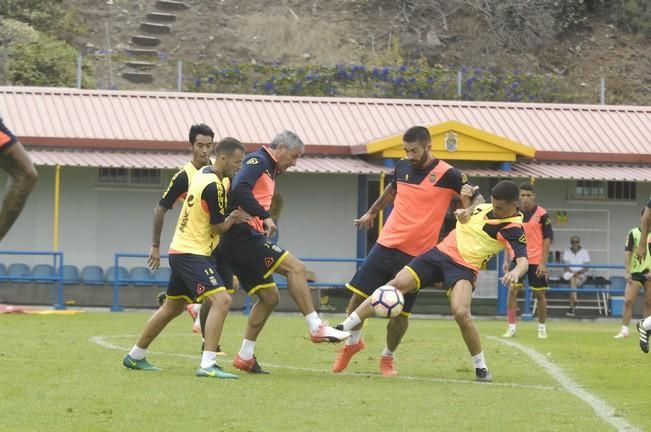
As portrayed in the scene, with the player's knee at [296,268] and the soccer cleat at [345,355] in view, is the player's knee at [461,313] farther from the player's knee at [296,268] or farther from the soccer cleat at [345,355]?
the player's knee at [296,268]

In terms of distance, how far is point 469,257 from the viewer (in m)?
12.5

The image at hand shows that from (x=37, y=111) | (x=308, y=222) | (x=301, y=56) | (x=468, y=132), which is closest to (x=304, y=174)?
(x=308, y=222)

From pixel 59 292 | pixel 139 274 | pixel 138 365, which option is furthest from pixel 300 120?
pixel 138 365

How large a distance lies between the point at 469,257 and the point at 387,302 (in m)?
1.02

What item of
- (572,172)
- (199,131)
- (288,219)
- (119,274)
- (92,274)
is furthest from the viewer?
(288,219)

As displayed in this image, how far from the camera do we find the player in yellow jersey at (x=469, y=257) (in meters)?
12.3

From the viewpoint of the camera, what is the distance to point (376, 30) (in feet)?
168

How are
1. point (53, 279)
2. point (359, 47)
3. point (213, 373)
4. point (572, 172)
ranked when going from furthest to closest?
point (359, 47) → point (572, 172) → point (53, 279) → point (213, 373)

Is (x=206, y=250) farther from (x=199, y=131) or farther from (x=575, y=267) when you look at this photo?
(x=575, y=267)

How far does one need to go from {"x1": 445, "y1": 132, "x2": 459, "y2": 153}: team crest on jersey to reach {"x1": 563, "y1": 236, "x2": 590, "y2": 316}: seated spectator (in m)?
3.23

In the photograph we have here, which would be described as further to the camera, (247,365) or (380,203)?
(380,203)

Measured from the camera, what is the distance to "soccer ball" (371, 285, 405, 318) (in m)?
11.9

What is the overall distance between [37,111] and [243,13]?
2248cm

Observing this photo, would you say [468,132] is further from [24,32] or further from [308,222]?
[24,32]
